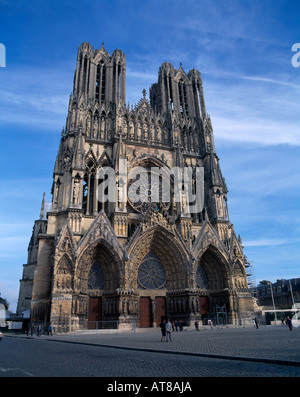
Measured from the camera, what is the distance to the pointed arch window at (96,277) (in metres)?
22.8

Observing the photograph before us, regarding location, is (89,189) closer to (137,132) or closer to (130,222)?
(130,222)

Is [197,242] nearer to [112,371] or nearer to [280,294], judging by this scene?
[112,371]

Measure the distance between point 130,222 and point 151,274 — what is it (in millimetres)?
4777

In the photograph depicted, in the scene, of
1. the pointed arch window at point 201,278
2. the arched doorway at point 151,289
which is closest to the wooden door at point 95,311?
the arched doorway at point 151,289

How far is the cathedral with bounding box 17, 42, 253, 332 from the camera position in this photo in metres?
21.7

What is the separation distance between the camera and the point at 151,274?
25.0 meters

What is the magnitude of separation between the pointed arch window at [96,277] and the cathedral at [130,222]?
0.08m

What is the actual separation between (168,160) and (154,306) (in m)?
14.1

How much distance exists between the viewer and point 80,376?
16.6 feet

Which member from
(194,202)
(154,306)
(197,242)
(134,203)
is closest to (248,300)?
(197,242)

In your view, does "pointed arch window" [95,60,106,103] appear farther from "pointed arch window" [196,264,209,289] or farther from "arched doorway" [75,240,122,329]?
"pointed arch window" [196,264,209,289]

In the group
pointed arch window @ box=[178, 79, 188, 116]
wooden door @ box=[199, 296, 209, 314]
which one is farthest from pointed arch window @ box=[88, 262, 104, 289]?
pointed arch window @ box=[178, 79, 188, 116]

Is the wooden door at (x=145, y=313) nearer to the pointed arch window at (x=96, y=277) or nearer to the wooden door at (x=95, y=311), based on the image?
the wooden door at (x=95, y=311)

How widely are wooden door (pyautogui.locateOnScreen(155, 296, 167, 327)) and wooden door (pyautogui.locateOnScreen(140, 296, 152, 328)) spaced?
602mm
